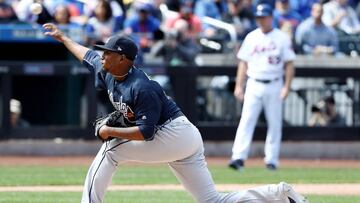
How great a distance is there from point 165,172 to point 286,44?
2525 mm

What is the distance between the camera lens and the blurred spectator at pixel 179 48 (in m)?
16.9

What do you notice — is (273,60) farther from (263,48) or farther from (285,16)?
(285,16)

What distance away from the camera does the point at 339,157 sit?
16.8 metres

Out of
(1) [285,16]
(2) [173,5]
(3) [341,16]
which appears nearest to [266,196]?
(1) [285,16]

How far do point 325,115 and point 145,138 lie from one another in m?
10.1

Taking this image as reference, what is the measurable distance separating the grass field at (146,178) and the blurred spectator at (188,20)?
3.51 m

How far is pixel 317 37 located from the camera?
17656 mm

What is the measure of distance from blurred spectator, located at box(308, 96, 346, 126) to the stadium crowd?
1.23 m

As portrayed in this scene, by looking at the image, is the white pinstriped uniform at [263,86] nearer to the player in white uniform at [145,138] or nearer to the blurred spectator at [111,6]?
the blurred spectator at [111,6]

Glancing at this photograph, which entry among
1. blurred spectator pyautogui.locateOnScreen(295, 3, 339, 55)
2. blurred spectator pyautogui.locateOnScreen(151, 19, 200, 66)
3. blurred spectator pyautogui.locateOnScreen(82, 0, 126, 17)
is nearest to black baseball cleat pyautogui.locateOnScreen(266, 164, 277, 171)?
blurred spectator pyautogui.locateOnScreen(151, 19, 200, 66)

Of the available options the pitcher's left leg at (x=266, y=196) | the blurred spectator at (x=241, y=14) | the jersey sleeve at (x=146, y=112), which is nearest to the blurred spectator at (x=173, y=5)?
the blurred spectator at (x=241, y=14)

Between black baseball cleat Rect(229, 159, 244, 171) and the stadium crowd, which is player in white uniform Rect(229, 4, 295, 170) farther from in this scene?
the stadium crowd

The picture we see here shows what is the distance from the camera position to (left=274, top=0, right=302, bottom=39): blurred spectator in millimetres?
18391

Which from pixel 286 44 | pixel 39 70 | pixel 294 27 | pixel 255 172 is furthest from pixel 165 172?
pixel 294 27
